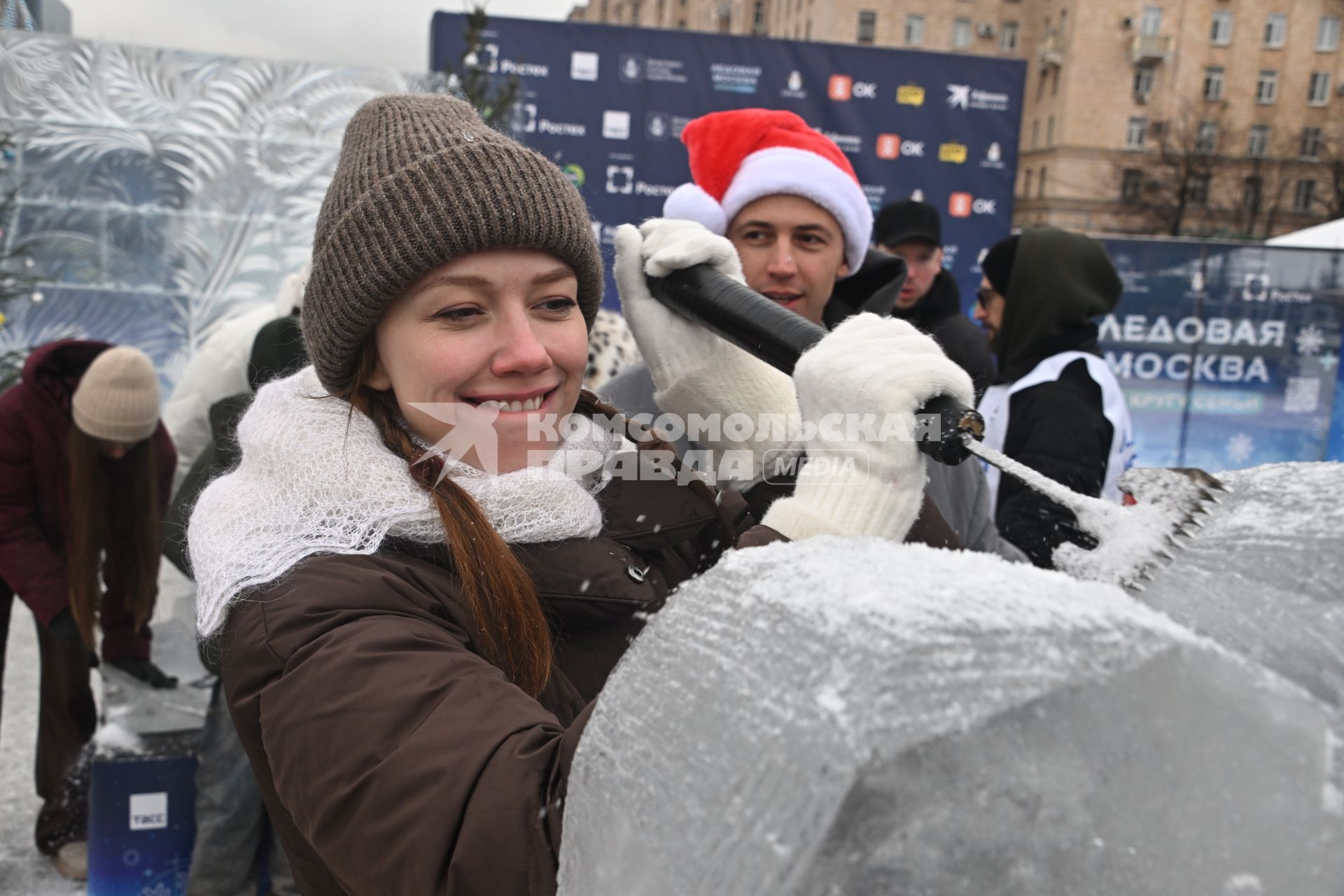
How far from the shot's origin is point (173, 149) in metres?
5.86

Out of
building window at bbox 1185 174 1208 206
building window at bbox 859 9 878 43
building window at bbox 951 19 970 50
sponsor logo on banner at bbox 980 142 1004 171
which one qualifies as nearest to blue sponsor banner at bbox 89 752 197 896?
sponsor logo on banner at bbox 980 142 1004 171

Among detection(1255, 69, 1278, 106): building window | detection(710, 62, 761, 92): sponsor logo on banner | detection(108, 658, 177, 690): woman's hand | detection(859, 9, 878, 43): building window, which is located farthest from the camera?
detection(859, 9, 878, 43): building window

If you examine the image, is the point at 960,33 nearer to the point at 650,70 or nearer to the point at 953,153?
the point at 953,153

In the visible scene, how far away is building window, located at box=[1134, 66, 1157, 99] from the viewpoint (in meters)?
42.0

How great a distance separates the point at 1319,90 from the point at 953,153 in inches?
1833

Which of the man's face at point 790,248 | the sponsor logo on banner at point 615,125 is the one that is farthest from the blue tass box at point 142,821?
the sponsor logo on banner at point 615,125

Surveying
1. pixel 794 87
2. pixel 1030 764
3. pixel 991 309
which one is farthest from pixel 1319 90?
pixel 1030 764

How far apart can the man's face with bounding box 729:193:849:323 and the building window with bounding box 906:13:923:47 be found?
166 feet

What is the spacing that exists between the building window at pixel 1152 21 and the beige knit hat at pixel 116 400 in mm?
50025

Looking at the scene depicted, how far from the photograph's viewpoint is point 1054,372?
2.69 metres

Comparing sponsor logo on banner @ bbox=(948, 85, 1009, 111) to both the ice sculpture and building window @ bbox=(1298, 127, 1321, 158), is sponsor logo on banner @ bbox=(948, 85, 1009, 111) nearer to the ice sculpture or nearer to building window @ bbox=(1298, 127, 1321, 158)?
the ice sculpture

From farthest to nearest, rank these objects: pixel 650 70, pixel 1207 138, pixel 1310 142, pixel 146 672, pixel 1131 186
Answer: pixel 1131 186 → pixel 1310 142 → pixel 1207 138 → pixel 650 70 → pixel 146 672

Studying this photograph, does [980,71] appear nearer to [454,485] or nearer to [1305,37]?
[454,485]

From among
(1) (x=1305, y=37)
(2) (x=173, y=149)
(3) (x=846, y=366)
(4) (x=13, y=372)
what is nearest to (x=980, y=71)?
(2) (x=173, y=149)
